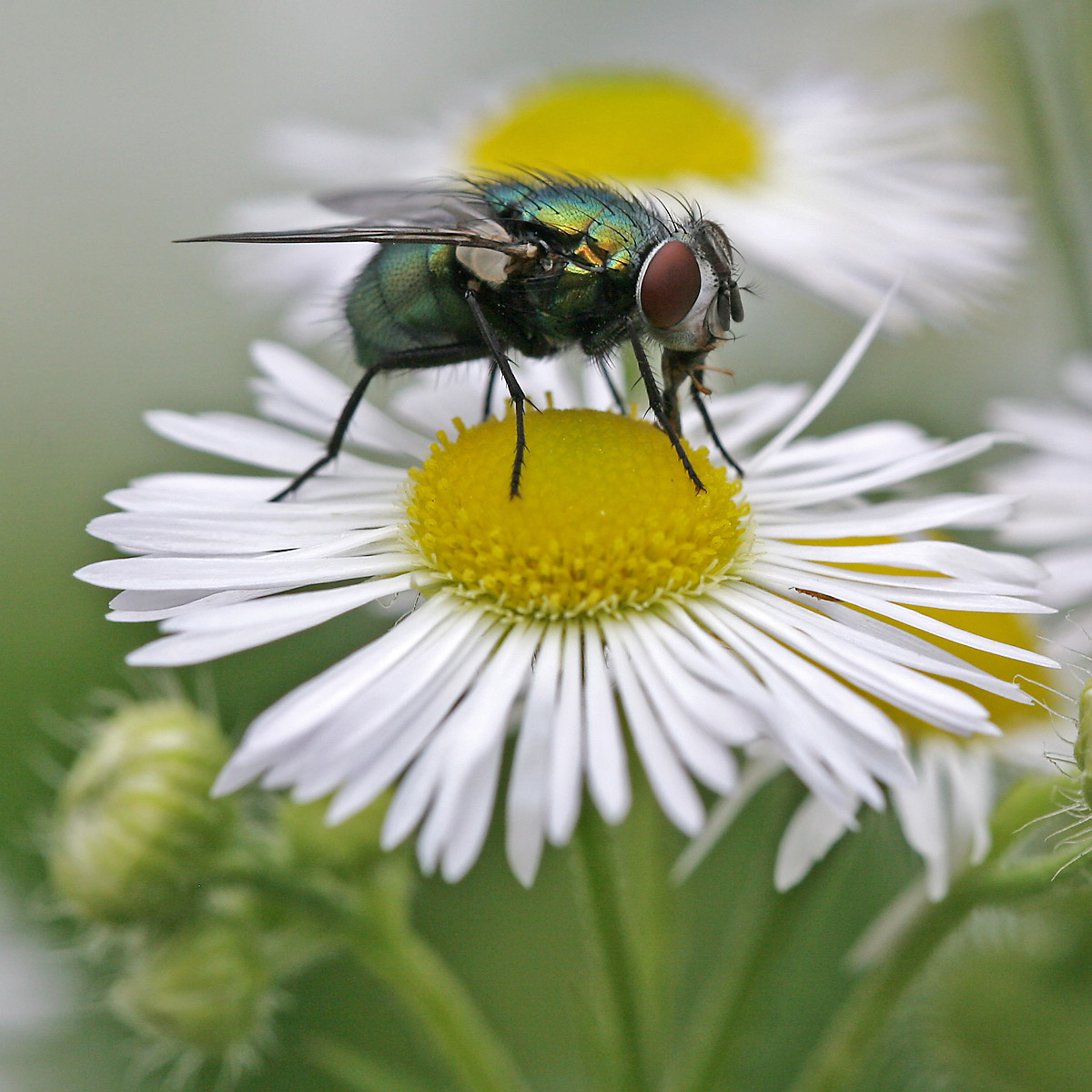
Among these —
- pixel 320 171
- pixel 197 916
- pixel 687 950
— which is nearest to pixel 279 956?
pixel 197 916

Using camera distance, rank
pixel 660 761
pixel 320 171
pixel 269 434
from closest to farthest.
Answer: pixel 660 761 < pixel 269 434 < pixel 320 171

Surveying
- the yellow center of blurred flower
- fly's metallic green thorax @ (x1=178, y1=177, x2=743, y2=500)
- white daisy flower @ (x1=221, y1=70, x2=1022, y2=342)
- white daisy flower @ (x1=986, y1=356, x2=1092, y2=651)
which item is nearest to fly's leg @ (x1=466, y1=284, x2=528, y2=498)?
fly's metallic green thorax @ (x1=178, y1=177, x2=743, y2=500)

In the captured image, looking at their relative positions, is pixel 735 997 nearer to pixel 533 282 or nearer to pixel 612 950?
pixel 612 950

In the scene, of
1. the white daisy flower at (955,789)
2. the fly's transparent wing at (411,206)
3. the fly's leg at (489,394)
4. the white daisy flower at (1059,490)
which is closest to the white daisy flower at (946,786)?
the white daisy flower at (955,789)

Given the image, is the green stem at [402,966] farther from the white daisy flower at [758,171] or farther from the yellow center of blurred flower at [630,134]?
the yellow center of blurred flower at [630,134]

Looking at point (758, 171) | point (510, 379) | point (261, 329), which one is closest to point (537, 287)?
point (510, 379)

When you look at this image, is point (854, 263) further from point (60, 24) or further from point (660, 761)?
point (60, 24)
